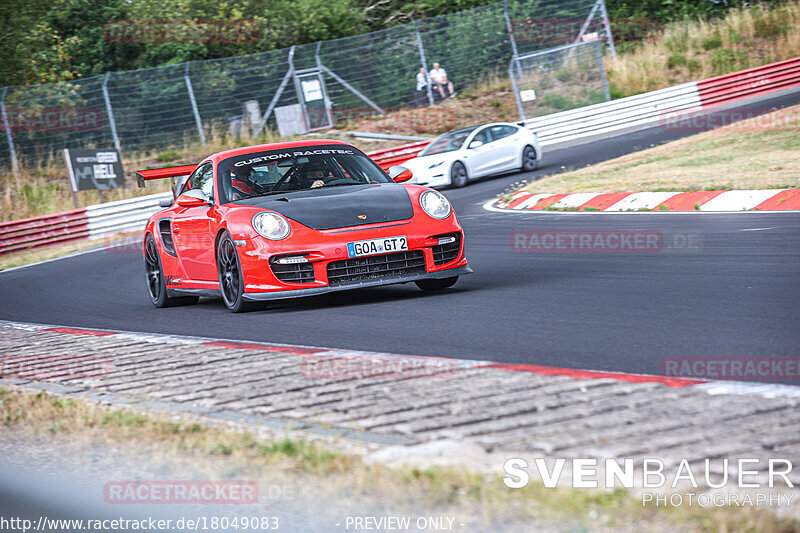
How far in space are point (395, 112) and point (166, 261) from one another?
21405 millimetres

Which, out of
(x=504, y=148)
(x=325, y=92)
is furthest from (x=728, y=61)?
(x=504, y=148)

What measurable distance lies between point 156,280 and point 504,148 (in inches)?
496

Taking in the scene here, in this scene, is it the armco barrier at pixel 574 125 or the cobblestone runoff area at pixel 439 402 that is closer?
the cobblestone runoff area at pixel 439 402

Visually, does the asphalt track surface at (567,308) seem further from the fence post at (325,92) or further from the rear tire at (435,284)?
the fence post at (325,92)

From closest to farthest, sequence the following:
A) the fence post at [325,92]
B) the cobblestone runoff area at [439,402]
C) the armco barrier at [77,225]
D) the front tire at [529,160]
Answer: the cobblestone runoff area at [439,402] < the armco barrier at [77,225] < the front tire at [529,160] < the fence post at [325,92]

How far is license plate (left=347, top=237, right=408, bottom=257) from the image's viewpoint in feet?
25.5

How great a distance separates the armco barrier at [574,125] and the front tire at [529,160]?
3546 mm

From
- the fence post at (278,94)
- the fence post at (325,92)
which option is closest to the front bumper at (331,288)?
the fence post at (278,94)

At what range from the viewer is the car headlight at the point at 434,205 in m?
8.16

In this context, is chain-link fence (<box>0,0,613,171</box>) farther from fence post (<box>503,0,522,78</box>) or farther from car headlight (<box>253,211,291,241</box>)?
car headlight (<box>253,211,291,241</box>)

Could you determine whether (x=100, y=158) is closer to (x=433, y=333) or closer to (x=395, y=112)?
(x=395, y=112)

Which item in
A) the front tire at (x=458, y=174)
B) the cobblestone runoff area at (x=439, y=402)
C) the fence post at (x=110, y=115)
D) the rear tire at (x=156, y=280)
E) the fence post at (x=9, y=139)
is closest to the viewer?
the cobblestone runoff area at (x=439, y=402)

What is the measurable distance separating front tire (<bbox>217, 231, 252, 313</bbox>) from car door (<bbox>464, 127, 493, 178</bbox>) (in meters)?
13.2

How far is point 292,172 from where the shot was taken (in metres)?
8.91
